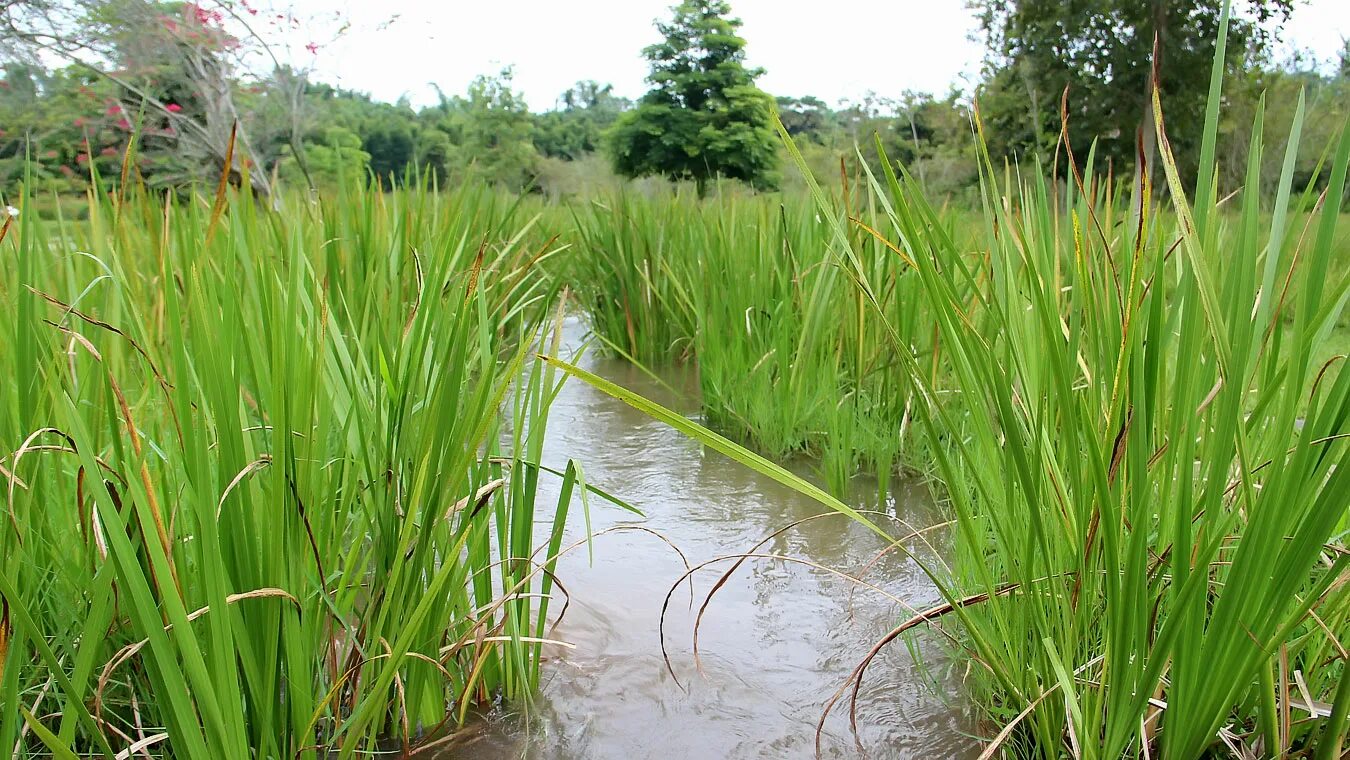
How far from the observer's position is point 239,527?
100cm

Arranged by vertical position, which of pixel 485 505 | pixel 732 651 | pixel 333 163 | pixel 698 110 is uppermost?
pixel 698 110

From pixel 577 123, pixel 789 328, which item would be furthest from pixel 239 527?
pixel 577 123

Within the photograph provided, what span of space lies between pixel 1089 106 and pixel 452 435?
17.4m

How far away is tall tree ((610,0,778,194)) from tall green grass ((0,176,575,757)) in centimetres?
2170

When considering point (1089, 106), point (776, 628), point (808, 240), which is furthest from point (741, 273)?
point (1089, 106)

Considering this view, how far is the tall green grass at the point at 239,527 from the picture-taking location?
0.89 meters

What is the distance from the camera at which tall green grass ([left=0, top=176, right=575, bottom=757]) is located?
2.93 ft

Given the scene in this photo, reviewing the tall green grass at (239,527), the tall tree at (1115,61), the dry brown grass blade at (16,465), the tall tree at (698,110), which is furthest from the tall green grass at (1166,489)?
the tall tree at (698,110)

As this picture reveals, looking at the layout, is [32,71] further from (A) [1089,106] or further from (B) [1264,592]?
(A) [1089,106]

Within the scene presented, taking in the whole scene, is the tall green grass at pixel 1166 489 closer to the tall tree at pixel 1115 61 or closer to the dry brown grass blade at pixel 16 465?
the dry brown grass blade at pixel 16 465

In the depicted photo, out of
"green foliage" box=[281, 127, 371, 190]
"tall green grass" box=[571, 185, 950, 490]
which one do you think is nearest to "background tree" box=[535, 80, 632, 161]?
"green foliage" box=[281, 127, 371, 190]

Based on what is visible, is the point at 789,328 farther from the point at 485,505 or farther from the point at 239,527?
the point at 239,527

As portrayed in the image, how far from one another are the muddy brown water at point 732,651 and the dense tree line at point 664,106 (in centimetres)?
93

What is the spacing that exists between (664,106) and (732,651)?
23.1 m
